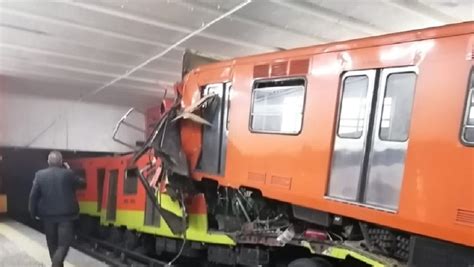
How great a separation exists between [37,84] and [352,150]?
8.56 m

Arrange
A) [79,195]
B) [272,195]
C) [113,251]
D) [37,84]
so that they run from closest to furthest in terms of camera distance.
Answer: [272,195]
[113,251]
[79,195]
[37,84]

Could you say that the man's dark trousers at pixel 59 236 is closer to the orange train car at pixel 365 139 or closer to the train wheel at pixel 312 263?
the orange train car at pixel 365 139

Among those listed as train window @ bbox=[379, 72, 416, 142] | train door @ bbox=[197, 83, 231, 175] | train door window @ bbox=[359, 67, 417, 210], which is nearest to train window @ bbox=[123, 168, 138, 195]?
train door @ bbox=[197, 83, 231, 175]

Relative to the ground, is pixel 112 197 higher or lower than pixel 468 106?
lower

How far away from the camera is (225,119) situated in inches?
184

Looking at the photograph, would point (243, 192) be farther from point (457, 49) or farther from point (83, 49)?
point (83, 49)

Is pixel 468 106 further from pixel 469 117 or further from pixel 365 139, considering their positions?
pixel 365 139

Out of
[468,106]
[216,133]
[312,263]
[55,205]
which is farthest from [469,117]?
[55,205]

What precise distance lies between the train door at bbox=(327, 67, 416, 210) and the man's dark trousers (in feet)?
12.1

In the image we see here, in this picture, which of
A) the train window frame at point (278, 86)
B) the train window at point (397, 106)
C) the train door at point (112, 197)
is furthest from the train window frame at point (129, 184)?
the train window at point (397, 106)

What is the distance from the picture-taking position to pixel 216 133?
15.6 feet

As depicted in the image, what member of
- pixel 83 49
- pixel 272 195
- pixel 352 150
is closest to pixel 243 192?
pixel 272 195

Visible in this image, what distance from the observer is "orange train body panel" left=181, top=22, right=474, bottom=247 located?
2.75 meters

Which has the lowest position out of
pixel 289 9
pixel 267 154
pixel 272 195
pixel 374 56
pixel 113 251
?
pixel 113 251
